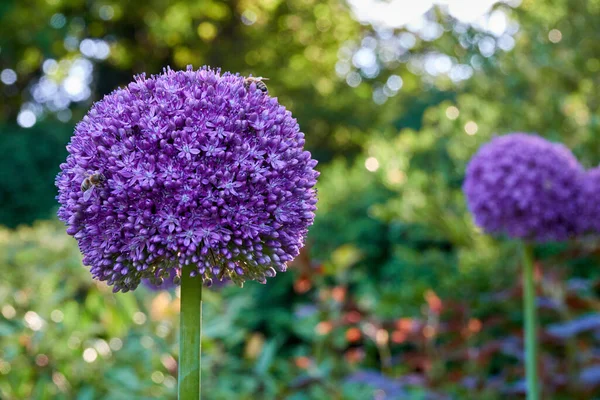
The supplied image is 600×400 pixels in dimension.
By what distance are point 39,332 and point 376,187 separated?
4397mm

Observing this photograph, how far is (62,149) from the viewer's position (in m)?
13.8

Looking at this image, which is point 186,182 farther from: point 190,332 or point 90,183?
point 190,332

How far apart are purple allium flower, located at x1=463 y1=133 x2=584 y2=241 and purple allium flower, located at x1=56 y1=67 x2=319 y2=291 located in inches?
62.6

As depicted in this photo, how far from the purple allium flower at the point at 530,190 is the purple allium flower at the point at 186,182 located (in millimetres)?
1591

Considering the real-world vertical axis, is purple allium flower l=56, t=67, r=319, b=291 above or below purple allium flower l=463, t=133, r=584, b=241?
below

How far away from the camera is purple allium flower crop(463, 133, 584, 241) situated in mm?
3049

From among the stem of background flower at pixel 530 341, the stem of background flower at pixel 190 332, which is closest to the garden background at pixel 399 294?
the stem of background flower at pixel 530 341

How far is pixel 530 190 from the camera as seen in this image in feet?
9.97

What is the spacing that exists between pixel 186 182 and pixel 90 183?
0.79 feet

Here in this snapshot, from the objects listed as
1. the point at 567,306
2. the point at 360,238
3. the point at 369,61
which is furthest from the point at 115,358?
the point at 369,61

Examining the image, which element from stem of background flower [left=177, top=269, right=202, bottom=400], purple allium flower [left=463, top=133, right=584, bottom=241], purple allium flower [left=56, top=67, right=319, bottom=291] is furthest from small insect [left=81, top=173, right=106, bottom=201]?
purple allium flower [left=463, top=133, right=584, bottom=241]

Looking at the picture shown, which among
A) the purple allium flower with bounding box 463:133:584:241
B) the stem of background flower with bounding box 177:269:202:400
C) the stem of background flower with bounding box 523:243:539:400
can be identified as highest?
the purple allium flower with bounding box 463:133:584:241

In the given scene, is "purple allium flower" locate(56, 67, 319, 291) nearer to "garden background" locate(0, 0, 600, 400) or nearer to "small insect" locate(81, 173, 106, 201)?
"small insect" locate(81, 173, 106, 201)

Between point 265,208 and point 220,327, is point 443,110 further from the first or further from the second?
point 265,208
